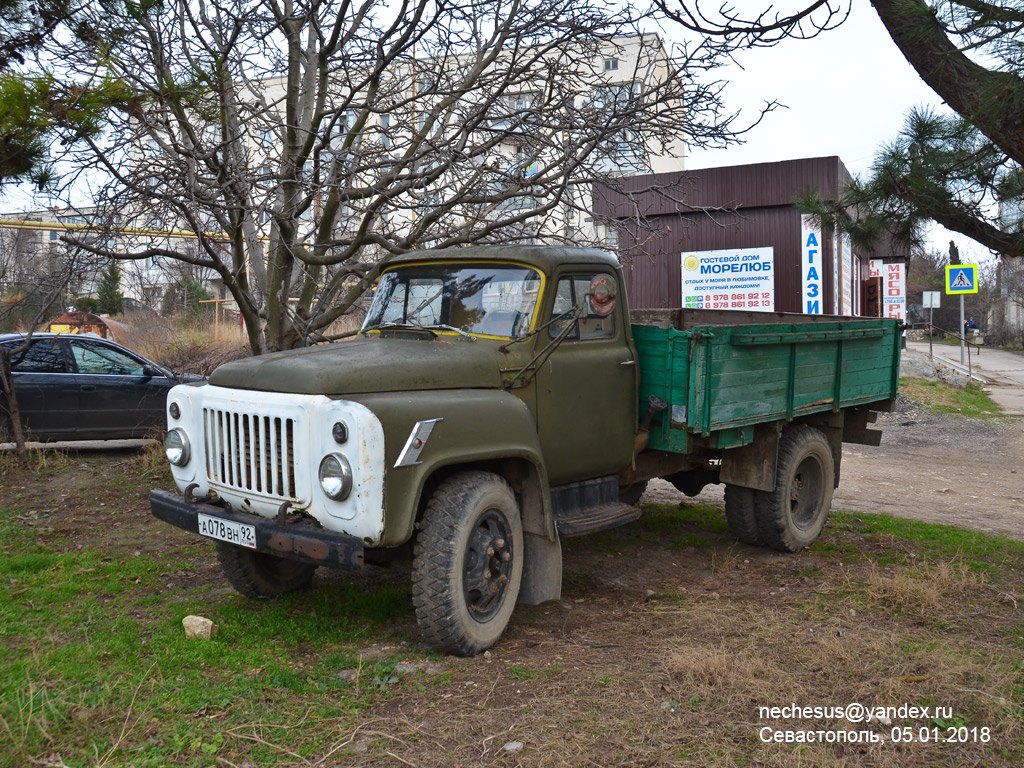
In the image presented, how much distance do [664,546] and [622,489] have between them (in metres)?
0.88

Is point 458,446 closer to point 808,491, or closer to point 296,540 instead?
point 296,540

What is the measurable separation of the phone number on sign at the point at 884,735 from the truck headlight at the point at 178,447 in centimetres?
319

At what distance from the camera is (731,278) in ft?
59.8

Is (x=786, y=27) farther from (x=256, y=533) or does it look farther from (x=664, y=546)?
(x=664, y=546)

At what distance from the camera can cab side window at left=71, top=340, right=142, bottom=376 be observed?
9.99 m

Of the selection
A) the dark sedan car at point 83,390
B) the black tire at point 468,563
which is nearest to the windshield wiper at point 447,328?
the black tire at point 468,563

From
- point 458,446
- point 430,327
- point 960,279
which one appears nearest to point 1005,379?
point 960,279

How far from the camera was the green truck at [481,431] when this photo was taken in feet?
13.4

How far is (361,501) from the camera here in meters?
3.94

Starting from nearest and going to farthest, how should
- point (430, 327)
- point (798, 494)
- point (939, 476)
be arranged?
1. point (430, 327)
2. point (798, 494)
3. point (939, 476)

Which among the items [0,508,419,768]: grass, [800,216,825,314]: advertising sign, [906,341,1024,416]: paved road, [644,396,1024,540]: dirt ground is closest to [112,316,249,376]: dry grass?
[0,508,419,768]: grass

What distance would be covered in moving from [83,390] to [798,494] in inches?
300

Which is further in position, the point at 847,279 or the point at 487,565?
the point at 847,279

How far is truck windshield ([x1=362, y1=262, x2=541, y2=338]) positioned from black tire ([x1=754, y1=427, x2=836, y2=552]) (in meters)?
2.60
